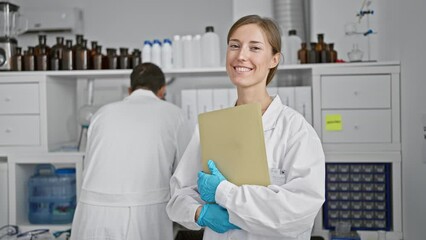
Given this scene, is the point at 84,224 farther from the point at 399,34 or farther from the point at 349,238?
the point at 399,34

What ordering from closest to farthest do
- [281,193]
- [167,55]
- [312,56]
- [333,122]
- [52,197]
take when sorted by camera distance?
[281,193] → [333,122] → [312,56] → [167,55] → [52,197]

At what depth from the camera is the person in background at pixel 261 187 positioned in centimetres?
114

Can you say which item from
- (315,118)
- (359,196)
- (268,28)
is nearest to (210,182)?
(268,28)

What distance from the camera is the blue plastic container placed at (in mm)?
2551

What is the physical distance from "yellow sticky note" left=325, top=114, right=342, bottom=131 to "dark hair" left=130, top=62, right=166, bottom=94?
2.83ft

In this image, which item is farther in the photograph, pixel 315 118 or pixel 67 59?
pixel 67 59

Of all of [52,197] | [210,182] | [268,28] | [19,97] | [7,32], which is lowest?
[52,197]

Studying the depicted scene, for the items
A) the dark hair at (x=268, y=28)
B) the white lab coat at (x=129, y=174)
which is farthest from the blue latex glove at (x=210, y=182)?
the white lab coat at (x=129, y=174)

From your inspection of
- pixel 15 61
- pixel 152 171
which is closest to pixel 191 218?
pixel 152 171

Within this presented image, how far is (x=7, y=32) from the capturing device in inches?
104

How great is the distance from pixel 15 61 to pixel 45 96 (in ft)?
1.01

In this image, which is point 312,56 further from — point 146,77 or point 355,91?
point 146,77

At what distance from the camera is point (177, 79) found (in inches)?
125

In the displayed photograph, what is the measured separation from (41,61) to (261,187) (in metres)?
1.80
